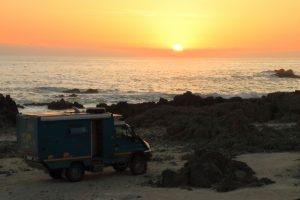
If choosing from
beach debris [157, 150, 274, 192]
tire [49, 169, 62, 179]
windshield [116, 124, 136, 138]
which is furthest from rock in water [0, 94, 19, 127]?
beach debris [157, 150, 274, 192]

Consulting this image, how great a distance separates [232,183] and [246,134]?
1189cm

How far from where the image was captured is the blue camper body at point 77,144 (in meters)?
18.4

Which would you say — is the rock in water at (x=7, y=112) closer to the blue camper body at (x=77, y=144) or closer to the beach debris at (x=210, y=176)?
the blue camper body at (x=77, y=144)

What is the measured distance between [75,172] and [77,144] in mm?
983

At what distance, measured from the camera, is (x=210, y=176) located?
17734mm

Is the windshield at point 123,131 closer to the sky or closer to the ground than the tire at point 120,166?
closer to the sky

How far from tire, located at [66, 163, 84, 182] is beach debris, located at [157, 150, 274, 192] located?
2930 mm

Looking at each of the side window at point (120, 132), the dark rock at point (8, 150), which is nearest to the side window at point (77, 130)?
the side window at point (120, 132)

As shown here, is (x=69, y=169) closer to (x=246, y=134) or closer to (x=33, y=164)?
(x=33, y=164)

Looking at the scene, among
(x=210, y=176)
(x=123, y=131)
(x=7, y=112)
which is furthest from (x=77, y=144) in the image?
(x=7, y=112)

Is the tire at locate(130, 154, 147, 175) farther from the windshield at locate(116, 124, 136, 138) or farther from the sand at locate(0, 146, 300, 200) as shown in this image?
the windshield at locate(116, 124, 136, 138)

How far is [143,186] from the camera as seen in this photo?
58.9 ft

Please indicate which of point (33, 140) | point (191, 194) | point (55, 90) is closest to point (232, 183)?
point (191, 194)

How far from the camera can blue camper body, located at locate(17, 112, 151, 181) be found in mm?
18375
